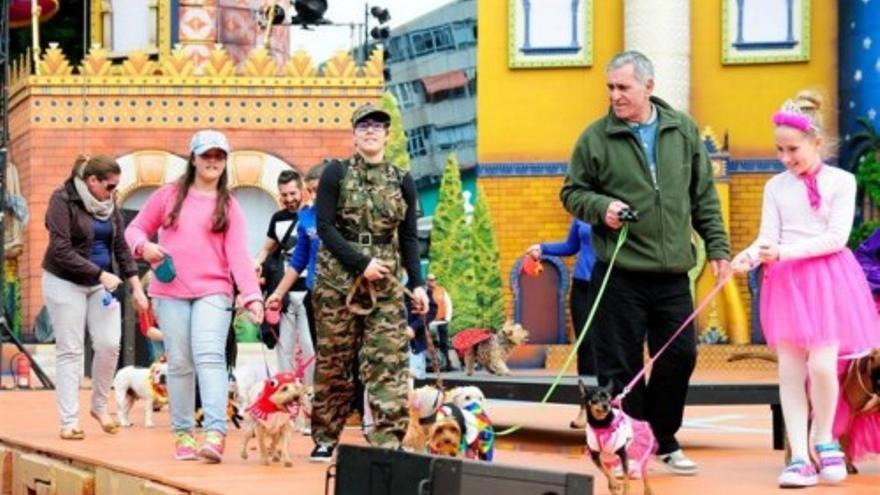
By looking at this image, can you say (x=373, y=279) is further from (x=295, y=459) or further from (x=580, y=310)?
(x=580, y=310)

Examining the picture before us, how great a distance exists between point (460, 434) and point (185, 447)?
8.00 feet

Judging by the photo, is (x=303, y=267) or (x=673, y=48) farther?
(x=673, y=48)

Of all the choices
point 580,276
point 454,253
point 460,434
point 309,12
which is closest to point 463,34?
point 309,12

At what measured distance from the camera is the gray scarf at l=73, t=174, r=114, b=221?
12031 mm

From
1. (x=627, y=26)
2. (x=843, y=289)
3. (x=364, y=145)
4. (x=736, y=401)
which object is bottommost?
(x=736, y=401)

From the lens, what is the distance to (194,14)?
3250 centimetres

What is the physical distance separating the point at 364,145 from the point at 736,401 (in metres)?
4.11

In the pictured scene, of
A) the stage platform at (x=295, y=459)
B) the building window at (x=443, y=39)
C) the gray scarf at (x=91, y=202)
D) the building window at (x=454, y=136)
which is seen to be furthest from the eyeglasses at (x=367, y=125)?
the building window at (x=443, y=39)

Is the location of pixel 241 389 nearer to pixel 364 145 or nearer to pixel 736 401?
pixel 736 401

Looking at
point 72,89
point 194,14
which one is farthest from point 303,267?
point 194,14

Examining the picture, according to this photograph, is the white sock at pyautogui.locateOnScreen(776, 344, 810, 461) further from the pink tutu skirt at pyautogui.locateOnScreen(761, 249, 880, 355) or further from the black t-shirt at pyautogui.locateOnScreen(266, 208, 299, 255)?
the black t-shirt at pyautogui.locateOnScreen(266, 208, 299, 255)

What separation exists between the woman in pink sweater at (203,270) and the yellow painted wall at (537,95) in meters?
20.2

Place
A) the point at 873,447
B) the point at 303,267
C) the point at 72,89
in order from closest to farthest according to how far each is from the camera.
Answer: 1. the point at 873,447
2. the point at 303,267
3. the point at 72,89

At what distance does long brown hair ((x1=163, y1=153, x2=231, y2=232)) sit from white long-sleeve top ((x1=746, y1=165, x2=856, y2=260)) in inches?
109
